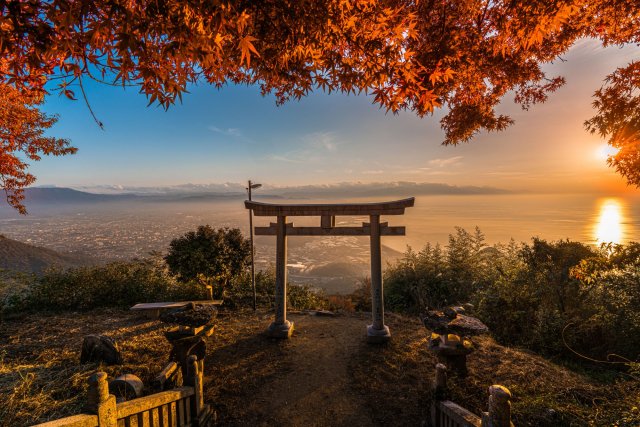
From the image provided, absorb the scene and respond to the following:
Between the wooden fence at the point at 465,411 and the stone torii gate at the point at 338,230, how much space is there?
8.76 feet

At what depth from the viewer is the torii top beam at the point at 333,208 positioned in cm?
590

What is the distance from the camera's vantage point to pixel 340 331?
6789 millimetres

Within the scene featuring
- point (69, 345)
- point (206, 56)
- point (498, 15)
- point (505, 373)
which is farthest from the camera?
point (69, 345)

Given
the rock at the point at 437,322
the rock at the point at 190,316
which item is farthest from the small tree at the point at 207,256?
the rock at the point at 437,322

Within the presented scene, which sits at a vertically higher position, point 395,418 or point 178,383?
point 178,383

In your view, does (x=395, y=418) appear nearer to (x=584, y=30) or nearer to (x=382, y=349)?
(x=382, y=349)

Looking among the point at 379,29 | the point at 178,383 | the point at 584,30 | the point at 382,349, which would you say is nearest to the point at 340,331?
the point at 382,349

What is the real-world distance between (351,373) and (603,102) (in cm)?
652

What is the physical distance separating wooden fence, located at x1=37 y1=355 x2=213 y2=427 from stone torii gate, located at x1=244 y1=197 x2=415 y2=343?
289 centimetres

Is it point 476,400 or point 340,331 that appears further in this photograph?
point 340,331

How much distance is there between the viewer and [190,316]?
4008 mm

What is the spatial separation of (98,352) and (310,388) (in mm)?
3764

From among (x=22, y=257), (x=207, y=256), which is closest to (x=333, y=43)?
(x=207, y=256)

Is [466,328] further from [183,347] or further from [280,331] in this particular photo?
[183,347]
